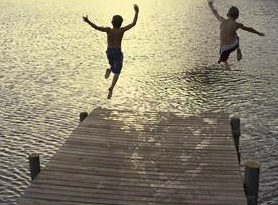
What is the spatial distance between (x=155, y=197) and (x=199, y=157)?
250 cm

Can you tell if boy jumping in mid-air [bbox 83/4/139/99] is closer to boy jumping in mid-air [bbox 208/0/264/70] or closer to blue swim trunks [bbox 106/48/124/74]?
blue swim trunks [bbox 106/48/124/74]

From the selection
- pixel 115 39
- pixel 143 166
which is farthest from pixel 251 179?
pixel 115 39

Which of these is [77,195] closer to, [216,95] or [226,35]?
[226,35]

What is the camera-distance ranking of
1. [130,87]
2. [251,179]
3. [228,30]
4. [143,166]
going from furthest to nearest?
[130,87] → [228,30] → [143,166] → [251,179]

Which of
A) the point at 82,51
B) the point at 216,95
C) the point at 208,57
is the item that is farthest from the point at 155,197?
the point at 82,51

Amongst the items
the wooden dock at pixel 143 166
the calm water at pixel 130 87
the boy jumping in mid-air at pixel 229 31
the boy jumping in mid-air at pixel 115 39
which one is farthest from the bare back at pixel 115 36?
the calm water at pixel 130 87

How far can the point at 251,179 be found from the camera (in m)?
9.55

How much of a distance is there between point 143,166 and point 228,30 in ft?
19.4

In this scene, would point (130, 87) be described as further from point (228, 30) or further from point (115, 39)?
point (228, 30)

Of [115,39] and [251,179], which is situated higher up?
[115,39]

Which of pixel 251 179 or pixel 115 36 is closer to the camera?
pixel 251 179

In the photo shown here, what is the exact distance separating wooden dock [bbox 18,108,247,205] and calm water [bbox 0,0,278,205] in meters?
3.60

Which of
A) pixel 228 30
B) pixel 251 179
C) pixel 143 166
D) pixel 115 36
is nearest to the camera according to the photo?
pixel 251 179

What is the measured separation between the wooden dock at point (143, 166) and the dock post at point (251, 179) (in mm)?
254
